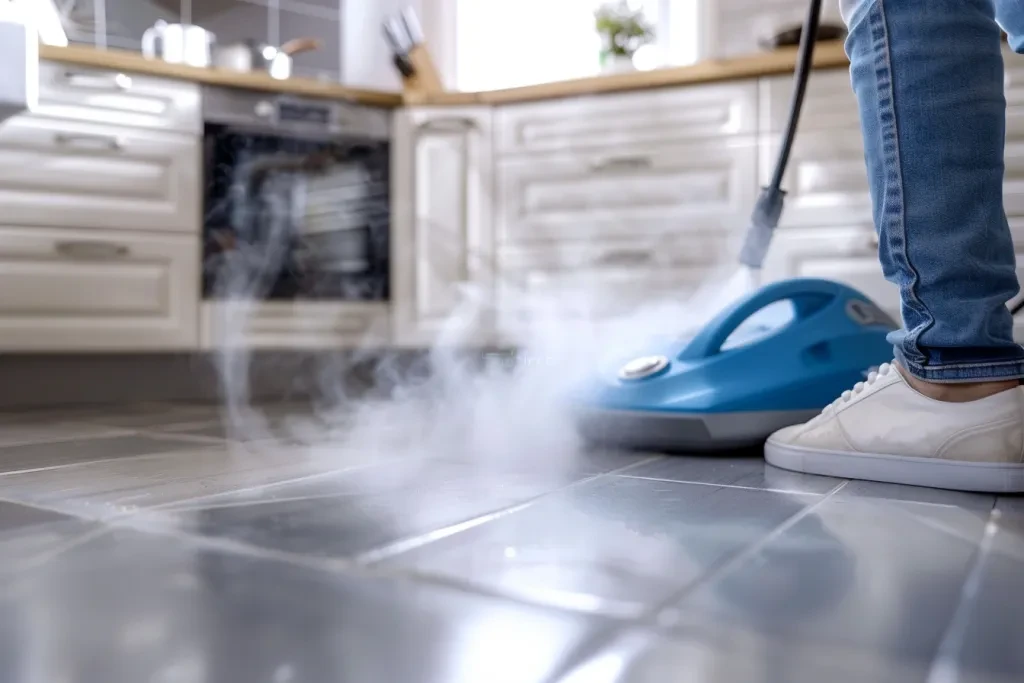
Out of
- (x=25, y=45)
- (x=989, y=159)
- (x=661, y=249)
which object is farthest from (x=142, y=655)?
(x=661, y=249)

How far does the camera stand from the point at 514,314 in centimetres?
245

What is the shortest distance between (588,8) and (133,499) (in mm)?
2662

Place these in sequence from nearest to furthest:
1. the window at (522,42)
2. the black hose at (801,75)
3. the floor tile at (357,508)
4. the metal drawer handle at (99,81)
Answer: the floor tile at (357,508) < the black hose at (801,75) < the metal drawer handle at (99,81) < the window at (522,42)

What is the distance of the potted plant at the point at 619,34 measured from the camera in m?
2.66

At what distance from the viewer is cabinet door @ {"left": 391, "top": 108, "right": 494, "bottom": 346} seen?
247 cm

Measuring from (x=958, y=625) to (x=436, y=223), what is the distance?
2122 mm

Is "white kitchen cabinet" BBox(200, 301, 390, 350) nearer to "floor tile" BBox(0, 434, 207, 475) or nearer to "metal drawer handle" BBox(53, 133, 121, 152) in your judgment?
"metal drawer handle" BBox(53, 133, 121, 152)

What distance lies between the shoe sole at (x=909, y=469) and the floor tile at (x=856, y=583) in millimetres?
119

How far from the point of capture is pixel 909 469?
87 cm

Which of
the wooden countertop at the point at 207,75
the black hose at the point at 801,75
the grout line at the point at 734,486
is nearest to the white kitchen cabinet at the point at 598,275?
the wooden countertop at the point at 207,75

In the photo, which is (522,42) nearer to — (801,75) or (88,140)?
(88,140)

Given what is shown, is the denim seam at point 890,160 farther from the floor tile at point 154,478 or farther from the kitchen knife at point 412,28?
the kitchen knife at point 412,28

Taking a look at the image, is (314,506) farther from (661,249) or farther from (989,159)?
(661,249)

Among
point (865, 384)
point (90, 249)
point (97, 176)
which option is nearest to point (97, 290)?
point (90, 249)
